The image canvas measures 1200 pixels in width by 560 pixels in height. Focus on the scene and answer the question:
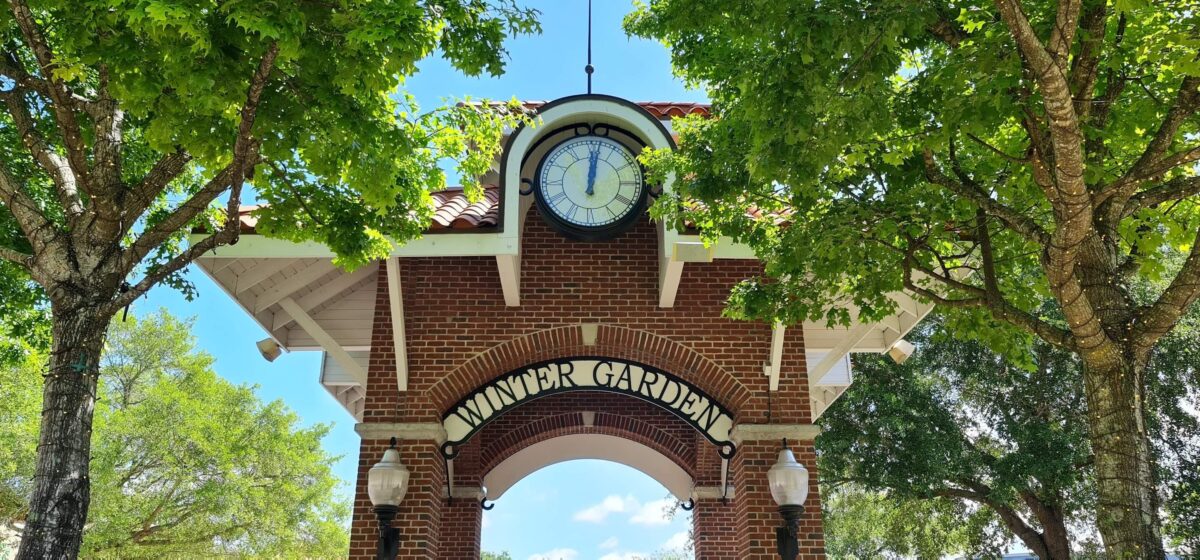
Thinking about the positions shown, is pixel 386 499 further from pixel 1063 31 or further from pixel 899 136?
pixel 1063 31

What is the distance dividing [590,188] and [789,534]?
3.68m

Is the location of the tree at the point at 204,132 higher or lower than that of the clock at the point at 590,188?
lower

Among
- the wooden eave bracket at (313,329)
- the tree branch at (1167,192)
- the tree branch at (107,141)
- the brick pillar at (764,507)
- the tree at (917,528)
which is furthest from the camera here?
the tree at (917,528)

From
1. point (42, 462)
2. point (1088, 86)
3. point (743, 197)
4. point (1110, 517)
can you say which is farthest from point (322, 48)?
point (1110, 517)

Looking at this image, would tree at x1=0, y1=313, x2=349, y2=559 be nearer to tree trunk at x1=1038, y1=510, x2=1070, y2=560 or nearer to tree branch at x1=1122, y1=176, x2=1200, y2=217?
tree trunk at x1=1038, y1=510, x2=1070, y2=560

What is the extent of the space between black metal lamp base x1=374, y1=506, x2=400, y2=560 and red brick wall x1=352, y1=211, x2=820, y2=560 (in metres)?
0.54

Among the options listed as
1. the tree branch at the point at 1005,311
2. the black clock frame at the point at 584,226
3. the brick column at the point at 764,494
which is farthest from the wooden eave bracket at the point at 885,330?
the black clock frame at the point at 584,226

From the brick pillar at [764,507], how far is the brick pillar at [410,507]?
2.96 metres

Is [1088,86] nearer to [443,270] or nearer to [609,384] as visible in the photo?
[609,384]

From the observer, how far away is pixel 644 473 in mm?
13750

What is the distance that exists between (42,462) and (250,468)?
1867cm

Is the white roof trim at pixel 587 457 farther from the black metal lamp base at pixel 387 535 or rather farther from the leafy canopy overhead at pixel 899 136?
the leafy canopy overhead at pixel 899 136

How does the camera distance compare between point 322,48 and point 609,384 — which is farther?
point 609,384

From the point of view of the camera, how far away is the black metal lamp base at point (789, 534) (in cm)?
760
